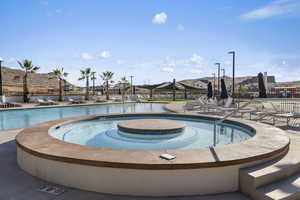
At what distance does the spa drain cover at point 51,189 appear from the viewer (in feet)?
9.03

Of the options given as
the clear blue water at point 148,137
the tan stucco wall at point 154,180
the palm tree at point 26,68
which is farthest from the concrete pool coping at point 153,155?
the palm tree at point 26,68

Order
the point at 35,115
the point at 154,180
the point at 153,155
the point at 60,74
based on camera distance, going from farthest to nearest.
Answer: the point at 60,74
the point at 35,115
the point at 153,155
the point at 154,180

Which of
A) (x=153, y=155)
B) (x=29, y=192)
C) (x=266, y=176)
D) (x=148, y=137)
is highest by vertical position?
(x=153, y=155)

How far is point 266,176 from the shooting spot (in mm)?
2676

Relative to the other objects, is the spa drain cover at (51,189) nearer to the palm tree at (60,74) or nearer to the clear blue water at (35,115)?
the clear blue water at (35,115)

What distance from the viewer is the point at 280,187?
2.63m

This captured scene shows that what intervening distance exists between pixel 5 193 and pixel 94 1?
30.9 feet

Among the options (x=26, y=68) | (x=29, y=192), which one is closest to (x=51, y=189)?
(x=29, y=192)

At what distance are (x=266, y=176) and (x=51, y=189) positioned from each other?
3.32 meters

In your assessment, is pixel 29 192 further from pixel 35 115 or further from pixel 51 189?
pixel 35 115

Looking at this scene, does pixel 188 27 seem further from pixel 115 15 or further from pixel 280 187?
pixel 280 187

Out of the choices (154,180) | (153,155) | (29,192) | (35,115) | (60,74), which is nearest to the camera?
(154,180)

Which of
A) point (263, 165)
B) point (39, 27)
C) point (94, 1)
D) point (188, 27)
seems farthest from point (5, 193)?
point (39, 27)

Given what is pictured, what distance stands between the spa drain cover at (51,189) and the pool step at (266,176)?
2.80 metres
